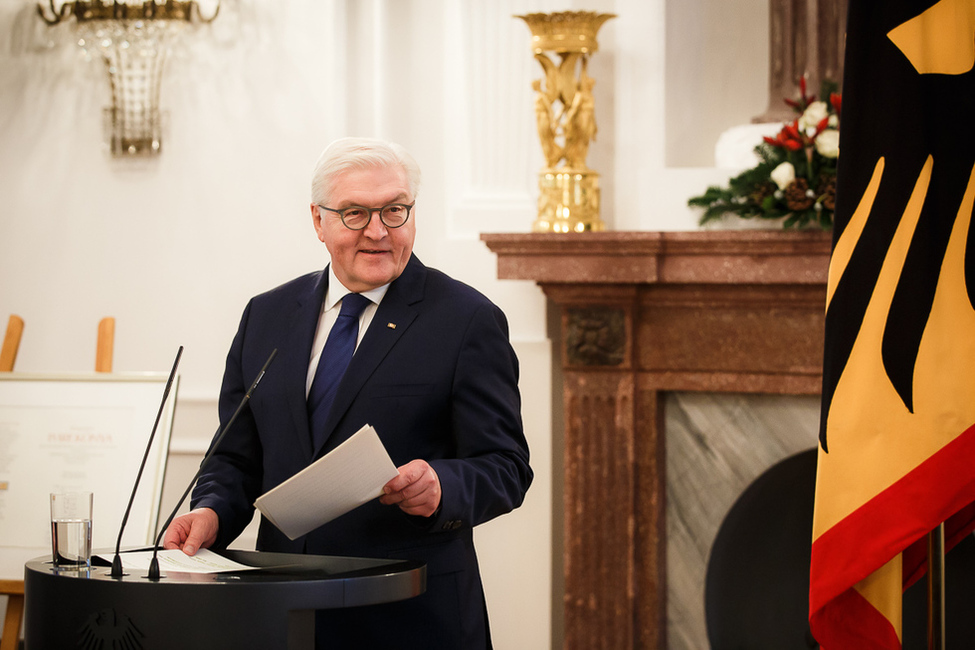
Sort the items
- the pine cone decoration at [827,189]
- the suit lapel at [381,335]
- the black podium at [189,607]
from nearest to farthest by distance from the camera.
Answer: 1. the black podium at [189,607]
2. the suit lapel at [381,335]
3. the pine cone decoration at [827,189]

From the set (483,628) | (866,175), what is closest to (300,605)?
(483,628)

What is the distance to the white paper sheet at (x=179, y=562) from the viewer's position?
145 centimetres

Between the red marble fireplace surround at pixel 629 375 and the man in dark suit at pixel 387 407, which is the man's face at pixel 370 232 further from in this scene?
the red marble fireplace surround at pixel 629 375

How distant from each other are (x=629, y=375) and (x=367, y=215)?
1.64m

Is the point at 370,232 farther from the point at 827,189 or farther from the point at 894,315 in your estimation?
the point at 827,189

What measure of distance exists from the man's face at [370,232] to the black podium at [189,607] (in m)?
0.62

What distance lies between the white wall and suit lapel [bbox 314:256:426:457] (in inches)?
61.2

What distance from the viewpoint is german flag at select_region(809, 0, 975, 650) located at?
1750mm

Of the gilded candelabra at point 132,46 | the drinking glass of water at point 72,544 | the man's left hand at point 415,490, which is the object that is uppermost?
the gilded candelabra at point 132,46

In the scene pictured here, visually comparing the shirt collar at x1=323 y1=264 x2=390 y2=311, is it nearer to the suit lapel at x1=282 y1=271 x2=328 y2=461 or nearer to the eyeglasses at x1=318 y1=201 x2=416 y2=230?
the suit lapel at x1=282 y1=271 x2=328 y2=461

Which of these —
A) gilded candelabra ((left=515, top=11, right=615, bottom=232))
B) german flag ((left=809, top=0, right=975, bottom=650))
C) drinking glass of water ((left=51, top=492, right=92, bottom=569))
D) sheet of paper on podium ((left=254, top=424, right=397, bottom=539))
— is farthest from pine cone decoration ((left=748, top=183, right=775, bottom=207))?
drinking glass of water ((left=51, top=492, right=92, bottom=569))

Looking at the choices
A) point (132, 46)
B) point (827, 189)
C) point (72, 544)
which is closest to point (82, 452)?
point (72, 544)

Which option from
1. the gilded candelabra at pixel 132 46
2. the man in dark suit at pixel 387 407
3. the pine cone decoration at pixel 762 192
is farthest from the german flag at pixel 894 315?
the gilded candelabra at pixel 132 46

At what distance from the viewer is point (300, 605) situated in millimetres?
1308
